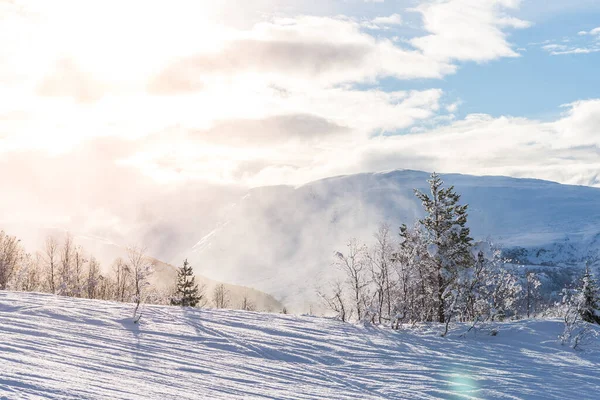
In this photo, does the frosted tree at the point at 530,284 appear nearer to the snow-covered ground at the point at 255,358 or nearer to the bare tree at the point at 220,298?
the snow-covered ground at the point at 255,358

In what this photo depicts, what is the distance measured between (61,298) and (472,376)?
17.5m

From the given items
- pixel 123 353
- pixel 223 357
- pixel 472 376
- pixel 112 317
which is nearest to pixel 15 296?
pixel 112 317

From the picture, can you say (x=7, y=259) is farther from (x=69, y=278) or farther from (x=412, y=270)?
(x=412, y=270)

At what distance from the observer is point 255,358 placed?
16.7 meters

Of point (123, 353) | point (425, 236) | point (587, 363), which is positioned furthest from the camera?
point (425, 236)

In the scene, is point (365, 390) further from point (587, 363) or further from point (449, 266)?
point (449, 266)

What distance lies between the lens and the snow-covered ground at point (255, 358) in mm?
12031

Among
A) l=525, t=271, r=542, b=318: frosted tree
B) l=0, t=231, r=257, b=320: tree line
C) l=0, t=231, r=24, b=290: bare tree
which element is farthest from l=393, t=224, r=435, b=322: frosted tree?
l=0, t=231, r=24, b=290: bare tree

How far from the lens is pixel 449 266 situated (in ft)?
109

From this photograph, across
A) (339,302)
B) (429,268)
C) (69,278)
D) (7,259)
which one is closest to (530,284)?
(429,268)

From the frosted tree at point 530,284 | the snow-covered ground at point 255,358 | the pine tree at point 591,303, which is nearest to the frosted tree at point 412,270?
the frosted tree at point 530,284

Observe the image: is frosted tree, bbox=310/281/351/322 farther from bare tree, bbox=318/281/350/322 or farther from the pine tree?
the pine tree

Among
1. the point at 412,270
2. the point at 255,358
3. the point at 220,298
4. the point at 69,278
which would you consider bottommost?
the point at 220,298

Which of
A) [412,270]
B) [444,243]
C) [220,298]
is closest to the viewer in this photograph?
[412,270]
